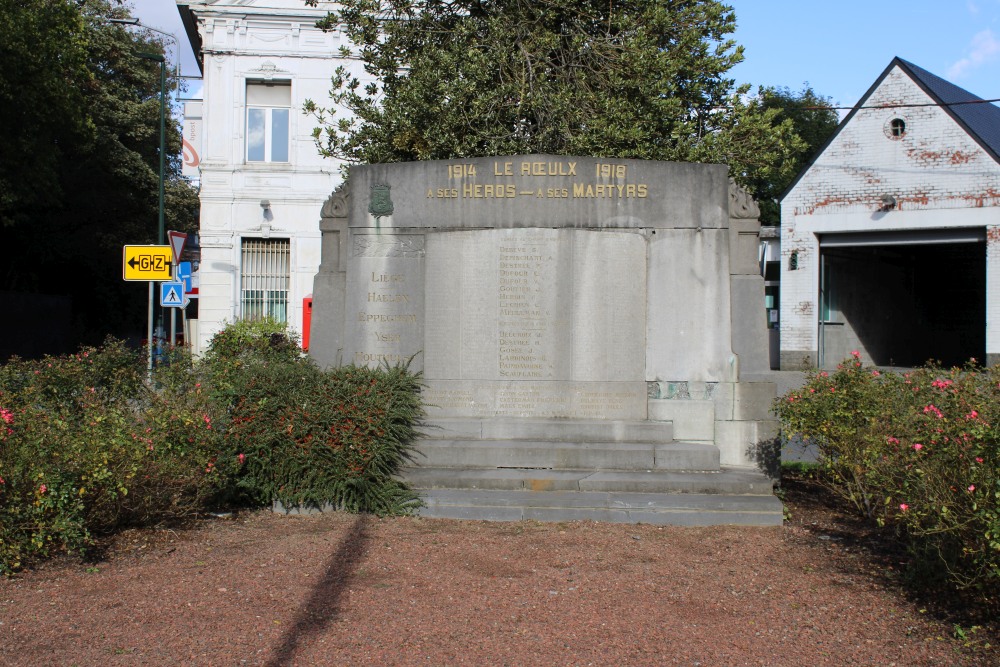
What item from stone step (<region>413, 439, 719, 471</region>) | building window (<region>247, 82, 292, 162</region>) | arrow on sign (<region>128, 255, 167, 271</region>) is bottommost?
stone step (<region>413, 439, 719, 471</region>)

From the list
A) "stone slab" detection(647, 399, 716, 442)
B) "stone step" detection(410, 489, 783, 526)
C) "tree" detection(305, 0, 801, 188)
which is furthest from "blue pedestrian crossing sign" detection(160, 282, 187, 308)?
"stone slab" detection(647, 399, 716, 442)

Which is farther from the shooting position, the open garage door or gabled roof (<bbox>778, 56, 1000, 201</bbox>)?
the open garage door

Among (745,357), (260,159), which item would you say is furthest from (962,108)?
(745,357)

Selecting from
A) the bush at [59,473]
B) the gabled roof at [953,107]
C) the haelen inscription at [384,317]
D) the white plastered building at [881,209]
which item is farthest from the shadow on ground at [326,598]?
the gabled roof at [953,107]

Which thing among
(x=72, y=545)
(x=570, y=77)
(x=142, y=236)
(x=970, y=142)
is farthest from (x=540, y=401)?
(x=142, y=236)

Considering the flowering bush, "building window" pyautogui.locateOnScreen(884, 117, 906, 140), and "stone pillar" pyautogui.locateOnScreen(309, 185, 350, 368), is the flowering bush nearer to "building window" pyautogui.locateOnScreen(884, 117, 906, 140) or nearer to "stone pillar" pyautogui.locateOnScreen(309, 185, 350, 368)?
"stone pillar" pyautogui.locateOnScreen(309, 185, 350, 368)

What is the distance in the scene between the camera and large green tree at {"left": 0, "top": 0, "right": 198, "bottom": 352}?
869 inches

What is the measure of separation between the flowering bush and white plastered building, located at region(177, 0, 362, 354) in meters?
19.3

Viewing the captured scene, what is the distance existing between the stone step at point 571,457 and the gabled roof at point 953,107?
66.4 ft

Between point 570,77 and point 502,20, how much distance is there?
1.35 meters

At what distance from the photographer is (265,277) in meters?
25.7

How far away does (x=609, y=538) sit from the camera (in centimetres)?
704

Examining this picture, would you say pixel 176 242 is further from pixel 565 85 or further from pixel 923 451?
pixel 923 451

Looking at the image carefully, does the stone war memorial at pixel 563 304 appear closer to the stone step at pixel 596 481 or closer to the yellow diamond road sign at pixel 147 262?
the stone step at pixel 596 481
